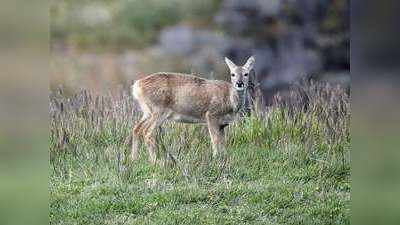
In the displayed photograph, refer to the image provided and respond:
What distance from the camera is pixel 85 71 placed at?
5.96 meters

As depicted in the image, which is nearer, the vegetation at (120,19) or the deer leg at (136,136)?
the vegetation at (120,19)

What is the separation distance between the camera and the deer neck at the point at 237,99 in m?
6.21

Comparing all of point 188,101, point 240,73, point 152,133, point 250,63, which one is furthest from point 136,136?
point 250,63

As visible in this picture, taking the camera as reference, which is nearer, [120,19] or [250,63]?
[120,19]

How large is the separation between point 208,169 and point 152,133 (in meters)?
0.57

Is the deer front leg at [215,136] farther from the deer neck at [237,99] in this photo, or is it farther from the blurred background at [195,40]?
the blurred background at [195,40]

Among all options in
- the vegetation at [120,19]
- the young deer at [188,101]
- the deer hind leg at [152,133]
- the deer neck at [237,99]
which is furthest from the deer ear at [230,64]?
the deer hind leg at [152,133]

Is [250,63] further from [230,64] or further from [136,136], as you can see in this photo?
[136,136]

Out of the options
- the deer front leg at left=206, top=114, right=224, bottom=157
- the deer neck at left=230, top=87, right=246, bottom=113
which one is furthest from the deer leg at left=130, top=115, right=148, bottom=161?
the deer neck at left=230, top=87, right=246, bottom=113

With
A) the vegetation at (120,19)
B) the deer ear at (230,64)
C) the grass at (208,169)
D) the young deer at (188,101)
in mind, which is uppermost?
the vegetation at (120,19)

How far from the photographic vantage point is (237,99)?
624 centimetres

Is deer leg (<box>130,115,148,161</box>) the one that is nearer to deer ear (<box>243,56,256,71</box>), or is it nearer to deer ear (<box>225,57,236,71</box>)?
deer ear (<box>225,57,236,71</box>)

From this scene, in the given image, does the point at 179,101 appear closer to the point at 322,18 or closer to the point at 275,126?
the point at 275,126
